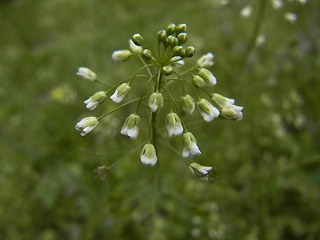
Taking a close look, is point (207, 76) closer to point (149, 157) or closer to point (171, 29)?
point (171, 29)

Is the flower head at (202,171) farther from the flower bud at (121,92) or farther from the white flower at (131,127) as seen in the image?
the flower bud at (121,92)

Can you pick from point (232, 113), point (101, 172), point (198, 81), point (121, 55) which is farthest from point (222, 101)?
point (101, 172)

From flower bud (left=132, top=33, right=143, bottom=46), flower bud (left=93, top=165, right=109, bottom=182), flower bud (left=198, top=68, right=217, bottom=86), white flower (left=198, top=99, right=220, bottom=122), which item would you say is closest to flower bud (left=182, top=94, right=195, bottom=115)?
white flower (left=198, top=99, right=220, bottom=122)

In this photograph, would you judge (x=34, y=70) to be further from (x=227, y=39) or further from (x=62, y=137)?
(x=227, y=39)

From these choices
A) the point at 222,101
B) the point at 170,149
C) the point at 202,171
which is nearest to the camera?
the point at 202,171

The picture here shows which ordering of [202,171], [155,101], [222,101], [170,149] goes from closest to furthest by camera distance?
1. [155,101]
2. [202,171]
3. [222,101]
4. [170,149]

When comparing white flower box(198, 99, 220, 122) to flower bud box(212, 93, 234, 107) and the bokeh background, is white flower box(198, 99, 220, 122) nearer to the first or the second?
flower bud box(212, 93, 234, 107)
